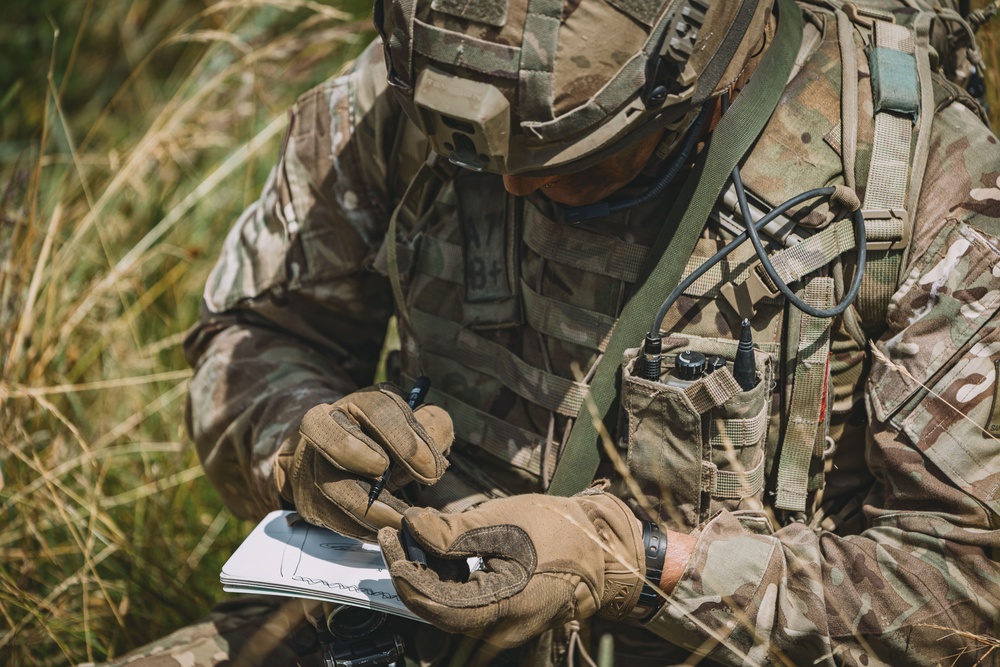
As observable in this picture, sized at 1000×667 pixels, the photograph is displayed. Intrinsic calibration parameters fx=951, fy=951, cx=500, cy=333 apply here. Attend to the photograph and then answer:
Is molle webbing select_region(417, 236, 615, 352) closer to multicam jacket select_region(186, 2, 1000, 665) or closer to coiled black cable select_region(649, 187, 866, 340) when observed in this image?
multicam jacket select_region(186, 2, 1000, 665)

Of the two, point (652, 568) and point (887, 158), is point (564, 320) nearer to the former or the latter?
point (652, 568)

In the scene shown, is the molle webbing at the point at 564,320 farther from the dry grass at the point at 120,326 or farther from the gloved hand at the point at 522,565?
the dry grass at the point at 120,326

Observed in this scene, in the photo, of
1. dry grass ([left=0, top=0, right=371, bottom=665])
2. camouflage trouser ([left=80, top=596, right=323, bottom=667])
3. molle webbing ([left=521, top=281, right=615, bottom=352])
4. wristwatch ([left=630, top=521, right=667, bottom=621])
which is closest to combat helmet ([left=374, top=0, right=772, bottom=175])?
molle webbing ([left=521, top=281, right=615, bottom=352])

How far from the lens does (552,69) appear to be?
5.99ft

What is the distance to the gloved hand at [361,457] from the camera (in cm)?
204

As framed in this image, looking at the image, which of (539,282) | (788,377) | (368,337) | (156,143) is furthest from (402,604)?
(156,143)

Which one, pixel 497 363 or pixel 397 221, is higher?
pixel 397 221

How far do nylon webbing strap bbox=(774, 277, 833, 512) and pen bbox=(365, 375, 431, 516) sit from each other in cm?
83

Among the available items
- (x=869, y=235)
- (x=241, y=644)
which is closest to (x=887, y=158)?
(x=869, y=235)

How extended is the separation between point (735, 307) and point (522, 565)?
75 centimetres

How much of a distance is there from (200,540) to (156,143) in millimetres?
1524

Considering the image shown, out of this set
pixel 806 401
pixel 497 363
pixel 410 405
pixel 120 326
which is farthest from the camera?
pixel 120 326

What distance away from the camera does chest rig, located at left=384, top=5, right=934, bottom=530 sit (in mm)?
2033

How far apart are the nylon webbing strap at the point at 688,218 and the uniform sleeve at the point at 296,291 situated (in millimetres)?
811
